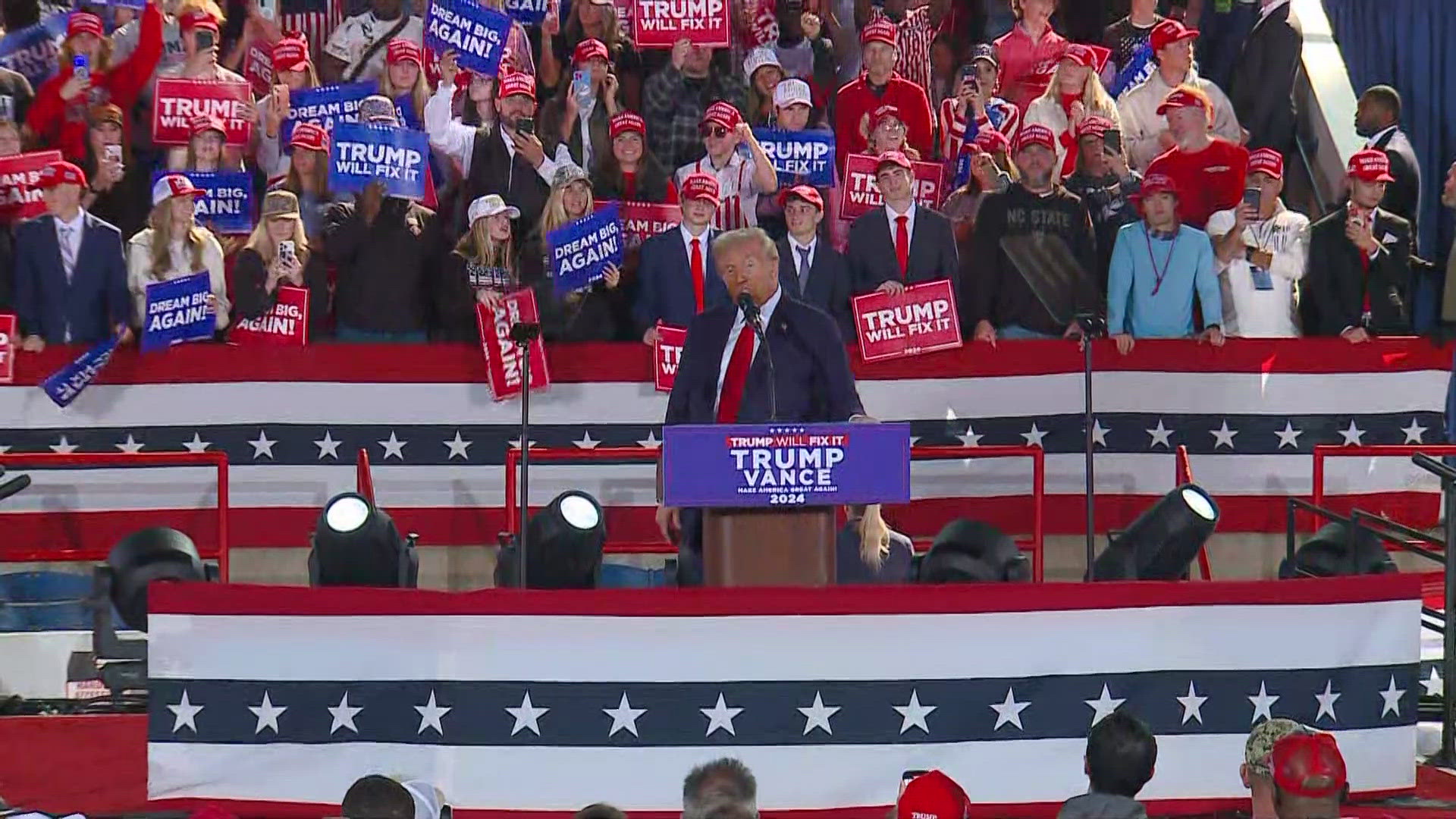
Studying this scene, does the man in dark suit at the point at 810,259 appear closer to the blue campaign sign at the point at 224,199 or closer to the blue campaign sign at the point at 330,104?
the blue campaign sign at the point at 330,104

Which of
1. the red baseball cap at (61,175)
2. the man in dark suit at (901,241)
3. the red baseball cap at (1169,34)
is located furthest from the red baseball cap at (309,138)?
the red baseball cap at (1169,34)

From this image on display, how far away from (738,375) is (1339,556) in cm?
325

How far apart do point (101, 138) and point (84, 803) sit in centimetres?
587

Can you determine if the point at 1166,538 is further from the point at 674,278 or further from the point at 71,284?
the point at 71,284

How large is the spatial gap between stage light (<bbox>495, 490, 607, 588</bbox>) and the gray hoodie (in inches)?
163

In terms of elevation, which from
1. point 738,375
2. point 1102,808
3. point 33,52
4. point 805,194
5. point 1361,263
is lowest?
point 1102,808

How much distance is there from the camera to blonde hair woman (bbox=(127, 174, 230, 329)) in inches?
574

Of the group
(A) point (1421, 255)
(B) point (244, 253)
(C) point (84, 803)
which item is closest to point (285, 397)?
(B) point (244, 253)

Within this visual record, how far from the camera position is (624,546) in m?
14.2

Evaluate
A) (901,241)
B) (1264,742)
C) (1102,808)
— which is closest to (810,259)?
(901,241)

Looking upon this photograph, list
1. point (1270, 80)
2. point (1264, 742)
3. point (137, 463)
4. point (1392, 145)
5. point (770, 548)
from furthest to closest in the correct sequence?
1. point (1270, 80)
2. point (1392, 145)
3. point (137, 463)
4. point (770, 548)
5. point (1264, 742)

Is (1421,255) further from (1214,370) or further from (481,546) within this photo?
(481,546)

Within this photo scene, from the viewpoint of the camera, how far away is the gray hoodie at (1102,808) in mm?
7590

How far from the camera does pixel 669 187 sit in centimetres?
1549
